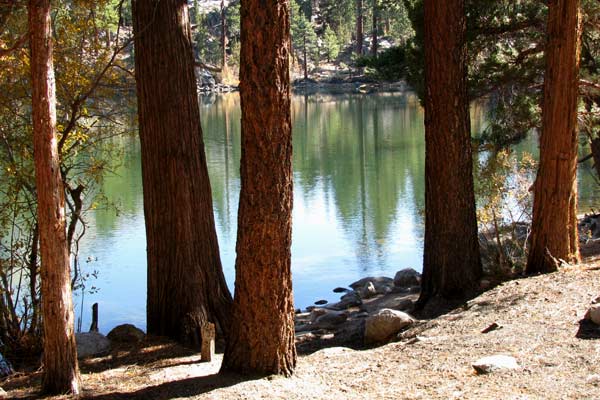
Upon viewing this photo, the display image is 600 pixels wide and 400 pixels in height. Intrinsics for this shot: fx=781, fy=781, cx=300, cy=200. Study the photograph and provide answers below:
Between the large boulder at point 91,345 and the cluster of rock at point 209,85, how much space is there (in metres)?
53.8

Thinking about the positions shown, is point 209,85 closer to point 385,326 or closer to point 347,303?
point 347,303

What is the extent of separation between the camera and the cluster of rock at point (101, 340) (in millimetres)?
6996

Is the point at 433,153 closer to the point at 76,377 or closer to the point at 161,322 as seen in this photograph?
the point at 161,322

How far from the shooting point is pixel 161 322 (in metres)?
7.42

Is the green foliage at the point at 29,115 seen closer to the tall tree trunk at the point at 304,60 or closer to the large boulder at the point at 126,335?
the large boulder at the point at 126,335

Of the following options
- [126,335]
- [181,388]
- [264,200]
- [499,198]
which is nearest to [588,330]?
[264,200]

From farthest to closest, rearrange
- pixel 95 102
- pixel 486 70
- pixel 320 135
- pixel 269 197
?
pixel 320 135, pixel 486 70, pixel 95 102, pixel 269 197

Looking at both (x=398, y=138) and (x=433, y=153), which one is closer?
(x=433, y=153)

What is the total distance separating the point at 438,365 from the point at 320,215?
13.8m

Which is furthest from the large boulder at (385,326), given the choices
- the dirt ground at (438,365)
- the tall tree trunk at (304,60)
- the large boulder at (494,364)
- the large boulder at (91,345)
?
the tall tree trunk at (304,60)

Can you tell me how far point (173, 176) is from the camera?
7254mm

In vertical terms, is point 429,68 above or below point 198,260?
above

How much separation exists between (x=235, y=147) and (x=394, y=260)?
15093 millimetres

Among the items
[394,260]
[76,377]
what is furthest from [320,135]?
[76,377]
